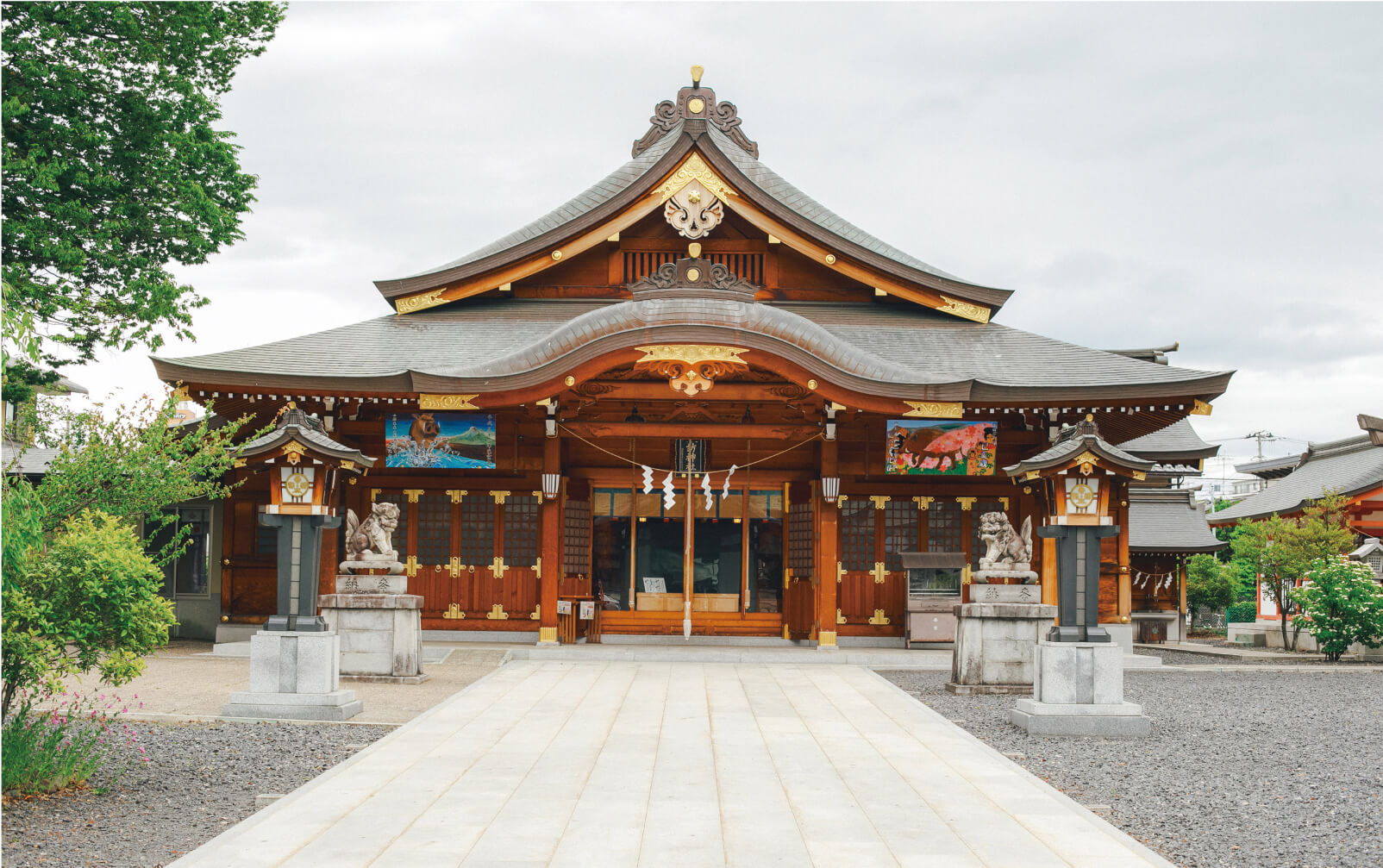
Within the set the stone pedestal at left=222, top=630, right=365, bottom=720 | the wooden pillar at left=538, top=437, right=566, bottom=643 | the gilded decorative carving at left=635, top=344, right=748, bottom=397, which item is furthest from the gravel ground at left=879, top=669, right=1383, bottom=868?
the stone pedestal at left=222, top=630, right=365, bottom=720

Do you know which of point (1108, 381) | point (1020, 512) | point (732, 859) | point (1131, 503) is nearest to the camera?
point (732, 859)

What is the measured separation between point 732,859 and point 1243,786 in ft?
14.9

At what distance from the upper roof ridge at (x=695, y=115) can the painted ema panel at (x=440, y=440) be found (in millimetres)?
7627

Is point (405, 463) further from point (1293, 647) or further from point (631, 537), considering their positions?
point (1293, 647)

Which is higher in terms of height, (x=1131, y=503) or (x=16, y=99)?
(x=16, y=99)

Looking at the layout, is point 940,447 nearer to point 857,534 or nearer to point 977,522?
point 977,522

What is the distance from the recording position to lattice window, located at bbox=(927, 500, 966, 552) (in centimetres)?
1808

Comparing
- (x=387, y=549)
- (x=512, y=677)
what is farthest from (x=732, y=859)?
(x=387, y=549)

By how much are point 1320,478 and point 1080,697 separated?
32253 mm

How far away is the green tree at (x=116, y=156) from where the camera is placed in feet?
50.8

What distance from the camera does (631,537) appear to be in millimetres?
18953

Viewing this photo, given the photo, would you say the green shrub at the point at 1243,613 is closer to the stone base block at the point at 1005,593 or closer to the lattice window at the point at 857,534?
the lattice window at the point at 857,534

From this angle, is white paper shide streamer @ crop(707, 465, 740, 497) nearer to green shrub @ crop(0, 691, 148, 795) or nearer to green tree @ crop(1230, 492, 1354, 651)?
green shrub @ crop(0, 691, 148, 795)

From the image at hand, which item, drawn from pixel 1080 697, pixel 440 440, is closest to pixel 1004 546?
pixel 1080 697
